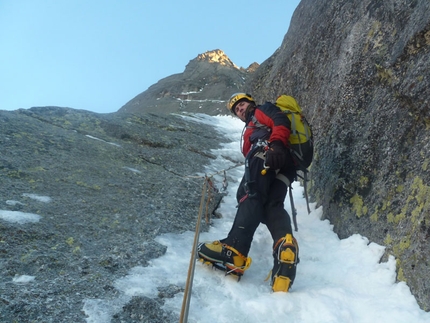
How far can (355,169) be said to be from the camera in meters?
6.14

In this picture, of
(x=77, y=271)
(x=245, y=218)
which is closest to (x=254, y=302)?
(x=245, y=218)

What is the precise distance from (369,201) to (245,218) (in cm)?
205

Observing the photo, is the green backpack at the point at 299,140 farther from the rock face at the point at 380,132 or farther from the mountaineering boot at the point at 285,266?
the mountaineering boot at the point at 285,266

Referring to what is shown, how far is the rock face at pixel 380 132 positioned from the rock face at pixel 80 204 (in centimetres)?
247

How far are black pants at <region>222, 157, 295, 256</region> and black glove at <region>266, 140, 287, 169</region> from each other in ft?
0.82

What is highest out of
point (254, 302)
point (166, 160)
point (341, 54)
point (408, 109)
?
point (341, 54)

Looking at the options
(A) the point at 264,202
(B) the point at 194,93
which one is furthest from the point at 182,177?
(B) the point at 194,93

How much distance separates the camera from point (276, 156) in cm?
493

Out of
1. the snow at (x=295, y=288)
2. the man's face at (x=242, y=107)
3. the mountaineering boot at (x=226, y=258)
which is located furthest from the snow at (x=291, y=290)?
the man's face at (x=242, y=107)

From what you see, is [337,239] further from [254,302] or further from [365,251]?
[254,302]

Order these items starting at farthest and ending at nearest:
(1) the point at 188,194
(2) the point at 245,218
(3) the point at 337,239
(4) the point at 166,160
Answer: (4) the point at 166,160
(1) the point at 188,194
(3) the point at 337,239
(2) the point at 245,218

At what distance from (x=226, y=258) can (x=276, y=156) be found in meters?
1.48

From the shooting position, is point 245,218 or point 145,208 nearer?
point 245,218

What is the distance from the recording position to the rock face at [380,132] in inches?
176
